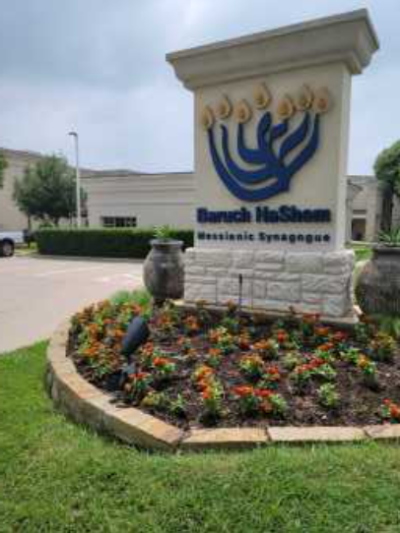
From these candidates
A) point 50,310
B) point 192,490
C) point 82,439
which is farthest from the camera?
point 50,310

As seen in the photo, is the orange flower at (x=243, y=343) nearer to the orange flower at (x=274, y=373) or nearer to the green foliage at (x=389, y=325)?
the orange flower at (x=274, y=373)

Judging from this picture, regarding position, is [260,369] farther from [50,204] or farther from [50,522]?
[50,204]

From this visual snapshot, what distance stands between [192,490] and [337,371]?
76.1 inches

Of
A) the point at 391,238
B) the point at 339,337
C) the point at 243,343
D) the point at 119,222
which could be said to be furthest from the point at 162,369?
the point at 119,222

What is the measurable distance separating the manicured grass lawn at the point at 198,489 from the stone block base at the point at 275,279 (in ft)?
8.54

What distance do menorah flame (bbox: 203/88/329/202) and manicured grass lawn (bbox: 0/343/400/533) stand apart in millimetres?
3488

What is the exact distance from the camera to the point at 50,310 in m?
8.32

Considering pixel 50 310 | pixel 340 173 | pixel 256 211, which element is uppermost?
pixel 340 173

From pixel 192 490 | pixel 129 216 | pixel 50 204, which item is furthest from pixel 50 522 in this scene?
pixel 50 204

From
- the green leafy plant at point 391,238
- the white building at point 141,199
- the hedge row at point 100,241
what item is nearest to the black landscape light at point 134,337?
the green leafy plant at point 391,238

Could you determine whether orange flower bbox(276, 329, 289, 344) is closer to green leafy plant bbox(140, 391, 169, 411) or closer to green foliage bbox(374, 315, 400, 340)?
green foliage bbox(374, 315, 400, 340)

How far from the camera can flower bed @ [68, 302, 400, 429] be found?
311 centimetres

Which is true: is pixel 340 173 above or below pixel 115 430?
above

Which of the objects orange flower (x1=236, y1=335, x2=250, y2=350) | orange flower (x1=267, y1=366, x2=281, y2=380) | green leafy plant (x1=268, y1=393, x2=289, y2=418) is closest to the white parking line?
orange flower (x1=236, y1=335, x2=250, y2=350)
